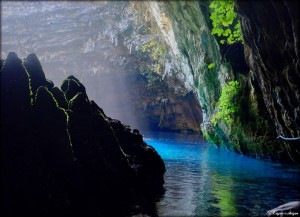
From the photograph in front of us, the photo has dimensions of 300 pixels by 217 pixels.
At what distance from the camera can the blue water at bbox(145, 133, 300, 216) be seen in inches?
417

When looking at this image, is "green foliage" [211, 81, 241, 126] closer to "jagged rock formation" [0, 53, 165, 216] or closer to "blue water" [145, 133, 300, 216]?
"blue water" [145, 133, 300, 216]

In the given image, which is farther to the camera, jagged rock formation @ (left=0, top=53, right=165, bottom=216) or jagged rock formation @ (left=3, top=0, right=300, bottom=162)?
jagged rock formation @ (left=3, top=0, right=300, bottom=162)

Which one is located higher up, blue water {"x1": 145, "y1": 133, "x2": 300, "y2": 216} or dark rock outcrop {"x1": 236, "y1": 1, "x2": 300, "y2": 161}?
A: dark rock outcrop {"x1": 236, "y1": 1, "x2": 300, "y2": 161}

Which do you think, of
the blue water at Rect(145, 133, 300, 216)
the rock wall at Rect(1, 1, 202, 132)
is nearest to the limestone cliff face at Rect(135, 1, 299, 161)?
the blue water at Rect(145, 133, 300, 216)

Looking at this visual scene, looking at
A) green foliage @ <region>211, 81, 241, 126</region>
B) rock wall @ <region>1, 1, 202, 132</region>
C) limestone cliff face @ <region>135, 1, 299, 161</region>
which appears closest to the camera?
limestone cliff face @ <region>135, 1, 299, 161</region>

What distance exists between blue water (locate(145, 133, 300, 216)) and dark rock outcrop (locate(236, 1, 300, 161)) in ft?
9.66

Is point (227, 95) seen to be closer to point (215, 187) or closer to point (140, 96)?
point (215, 187)

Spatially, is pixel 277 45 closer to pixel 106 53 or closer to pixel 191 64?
pixel 191 64

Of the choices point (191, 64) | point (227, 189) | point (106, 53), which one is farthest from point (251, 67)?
point (106, 53)

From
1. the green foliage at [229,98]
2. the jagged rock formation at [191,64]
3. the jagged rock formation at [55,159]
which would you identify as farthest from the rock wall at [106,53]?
the jagged rock formation at [55,159]

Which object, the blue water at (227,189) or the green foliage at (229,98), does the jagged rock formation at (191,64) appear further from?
the blue water at (227,189)

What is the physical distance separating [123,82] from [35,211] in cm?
5976

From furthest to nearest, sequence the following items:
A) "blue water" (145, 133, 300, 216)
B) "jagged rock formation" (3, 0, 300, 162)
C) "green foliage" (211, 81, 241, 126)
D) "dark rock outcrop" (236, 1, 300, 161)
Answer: "green foliage" (211, 81, 241, 126) → "jagged rock formation" (3, 0, 300, 162) → "blue water" (145, 133, 300, 216) → "dark rock outcrop" (236, 1, 300, 161)

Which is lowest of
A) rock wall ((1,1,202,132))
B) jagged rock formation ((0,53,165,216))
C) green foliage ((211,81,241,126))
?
jagged rock formation ((0,53,165,216))
